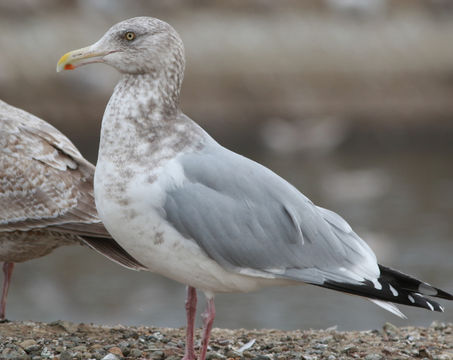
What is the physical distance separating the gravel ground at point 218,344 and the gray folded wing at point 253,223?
0.69 metres

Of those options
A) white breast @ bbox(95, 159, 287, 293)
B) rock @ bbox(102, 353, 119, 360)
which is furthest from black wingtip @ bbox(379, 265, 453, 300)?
rock @ bbox(102, 353, 119, 360)

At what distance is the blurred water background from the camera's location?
51.1 feet

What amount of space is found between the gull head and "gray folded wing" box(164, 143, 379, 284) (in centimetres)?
45

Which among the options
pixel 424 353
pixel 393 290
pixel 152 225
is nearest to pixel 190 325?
pixel 152 225

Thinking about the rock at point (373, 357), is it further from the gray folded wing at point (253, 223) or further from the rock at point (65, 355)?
the rock at point (65, 355)

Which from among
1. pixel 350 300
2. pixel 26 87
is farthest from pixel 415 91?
pixel 350 300

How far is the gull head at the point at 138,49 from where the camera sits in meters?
4.30

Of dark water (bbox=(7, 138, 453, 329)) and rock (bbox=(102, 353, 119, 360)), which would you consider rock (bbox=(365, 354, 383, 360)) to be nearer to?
rock (bbox=(102, 353, 119, 360))

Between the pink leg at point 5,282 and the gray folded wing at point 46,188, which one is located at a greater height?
the gray folded wing at point 46,188

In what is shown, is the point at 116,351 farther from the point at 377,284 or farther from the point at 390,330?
the point at 390,330

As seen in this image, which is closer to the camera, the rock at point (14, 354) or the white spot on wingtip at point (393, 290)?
the white spot on wingtip at point (393, 290)

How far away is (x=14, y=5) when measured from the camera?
19453 mm

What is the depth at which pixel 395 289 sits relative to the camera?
425 centimetres

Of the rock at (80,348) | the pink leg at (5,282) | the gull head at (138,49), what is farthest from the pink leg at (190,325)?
the pink leg at (5,282)
